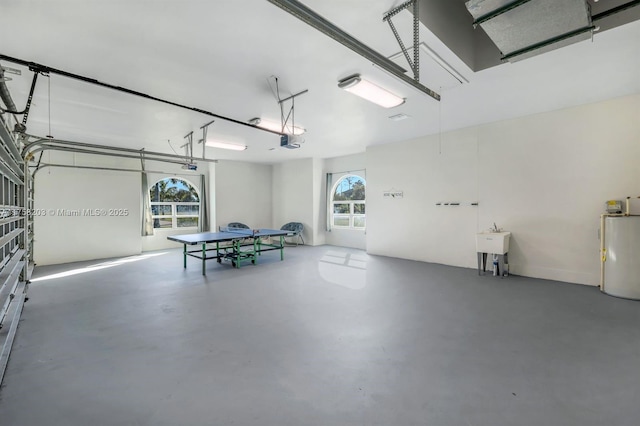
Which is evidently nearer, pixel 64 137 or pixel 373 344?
pixel 373 344

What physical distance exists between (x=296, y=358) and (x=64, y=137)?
7152mm

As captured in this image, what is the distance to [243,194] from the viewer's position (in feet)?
32.9

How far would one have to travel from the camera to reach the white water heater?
12.6 feet

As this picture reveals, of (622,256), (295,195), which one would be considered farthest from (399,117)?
(295,195)

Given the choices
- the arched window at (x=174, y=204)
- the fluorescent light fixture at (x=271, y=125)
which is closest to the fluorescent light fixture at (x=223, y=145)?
the fluorescent light fixture at (x=271, y=125)

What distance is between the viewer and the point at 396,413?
1788 mm

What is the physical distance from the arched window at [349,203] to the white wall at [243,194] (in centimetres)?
282

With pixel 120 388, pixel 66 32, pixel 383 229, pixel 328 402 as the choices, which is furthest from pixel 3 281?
pixel 383 229

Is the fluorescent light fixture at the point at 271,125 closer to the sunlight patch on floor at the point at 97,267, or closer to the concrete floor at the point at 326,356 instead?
the concrete floor at the point at 326,356

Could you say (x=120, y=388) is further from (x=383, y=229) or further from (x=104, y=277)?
(x=383, y=229)

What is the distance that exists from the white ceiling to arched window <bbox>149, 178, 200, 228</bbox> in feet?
10.3

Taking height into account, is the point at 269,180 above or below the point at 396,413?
above

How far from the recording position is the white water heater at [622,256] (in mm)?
3850

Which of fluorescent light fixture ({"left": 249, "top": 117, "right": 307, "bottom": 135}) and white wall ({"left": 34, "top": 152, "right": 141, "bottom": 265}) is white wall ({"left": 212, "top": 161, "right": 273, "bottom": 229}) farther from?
fluorescent light fixture ({"left": 249, "top": 117, "right": 307, "bottom": 135})
